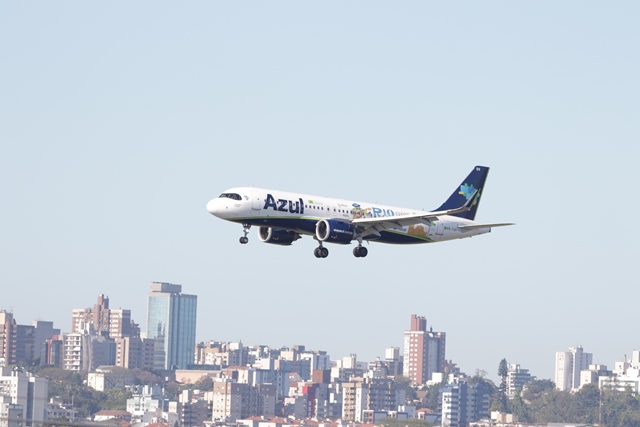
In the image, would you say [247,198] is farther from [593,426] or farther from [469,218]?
[593,426]

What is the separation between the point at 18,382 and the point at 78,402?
24.9 m

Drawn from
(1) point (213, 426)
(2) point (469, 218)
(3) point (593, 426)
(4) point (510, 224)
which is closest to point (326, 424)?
(1) point (213, 426)

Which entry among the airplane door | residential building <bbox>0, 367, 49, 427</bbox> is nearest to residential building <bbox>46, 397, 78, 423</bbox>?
residential building <bbox>0, 367, 49, 427</bbox>

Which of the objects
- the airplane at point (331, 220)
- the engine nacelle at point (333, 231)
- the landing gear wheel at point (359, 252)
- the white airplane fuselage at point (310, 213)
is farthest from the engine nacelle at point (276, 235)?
the landing gear wheel at point (359, 252)

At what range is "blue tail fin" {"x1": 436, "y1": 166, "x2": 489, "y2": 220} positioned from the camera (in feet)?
314

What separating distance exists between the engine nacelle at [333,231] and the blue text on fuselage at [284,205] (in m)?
1.48

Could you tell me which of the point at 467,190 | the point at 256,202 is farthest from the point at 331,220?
the point at 467,190

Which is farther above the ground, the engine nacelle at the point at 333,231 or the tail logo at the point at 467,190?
the tail logo at the point at 467,190

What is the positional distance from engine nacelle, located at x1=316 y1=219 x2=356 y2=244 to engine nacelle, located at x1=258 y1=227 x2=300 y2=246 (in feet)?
10.1

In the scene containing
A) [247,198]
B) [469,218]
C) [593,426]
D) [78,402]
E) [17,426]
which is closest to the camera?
[247,198]

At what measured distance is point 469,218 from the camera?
3684 inches

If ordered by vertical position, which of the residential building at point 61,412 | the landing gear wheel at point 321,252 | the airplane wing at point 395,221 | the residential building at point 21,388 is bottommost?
the residential building at point 61,412

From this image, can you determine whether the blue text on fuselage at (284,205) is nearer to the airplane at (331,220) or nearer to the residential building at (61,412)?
the airplane at (331,220)

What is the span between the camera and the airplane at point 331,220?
260 feet
